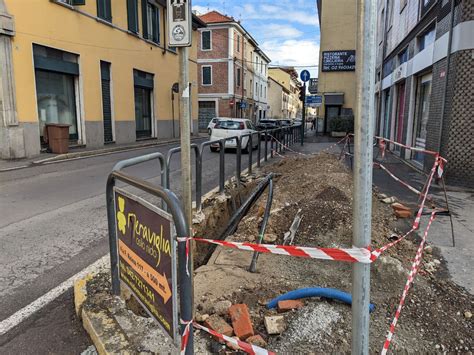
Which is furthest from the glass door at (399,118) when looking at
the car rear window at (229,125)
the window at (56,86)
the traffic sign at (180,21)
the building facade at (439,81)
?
the traffic sign at (180,21)

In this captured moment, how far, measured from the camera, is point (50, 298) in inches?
134

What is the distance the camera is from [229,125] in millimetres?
16719

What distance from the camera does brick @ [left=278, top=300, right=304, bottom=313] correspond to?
9.66ft

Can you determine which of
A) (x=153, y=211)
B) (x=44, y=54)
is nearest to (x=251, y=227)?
(x=153, y=211)

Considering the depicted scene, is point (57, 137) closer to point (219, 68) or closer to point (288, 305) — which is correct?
point (288, 305)

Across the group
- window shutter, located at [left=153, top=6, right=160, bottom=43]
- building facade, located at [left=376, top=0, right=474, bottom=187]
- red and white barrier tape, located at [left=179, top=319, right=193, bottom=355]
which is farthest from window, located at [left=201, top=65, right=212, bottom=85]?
red and white barrier tape, located at [left=179, top=319, right=193, bottom=355]

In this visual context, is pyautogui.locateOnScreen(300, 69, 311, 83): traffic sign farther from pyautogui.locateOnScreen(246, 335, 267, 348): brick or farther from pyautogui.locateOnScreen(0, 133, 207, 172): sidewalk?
pyautogui.locateOnScreen(246, 335, 267, 348): brick

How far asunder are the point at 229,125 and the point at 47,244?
41.3 ft

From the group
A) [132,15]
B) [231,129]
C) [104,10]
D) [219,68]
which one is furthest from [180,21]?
[219,68]

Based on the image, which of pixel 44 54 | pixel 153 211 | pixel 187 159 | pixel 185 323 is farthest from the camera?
pixel 44 54

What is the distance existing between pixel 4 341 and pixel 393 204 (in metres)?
5.49

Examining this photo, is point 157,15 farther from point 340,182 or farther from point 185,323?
point 185,323

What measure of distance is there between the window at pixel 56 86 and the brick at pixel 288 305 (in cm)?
1353

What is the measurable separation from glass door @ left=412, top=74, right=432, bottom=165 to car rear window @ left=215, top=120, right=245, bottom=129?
7067 mm
